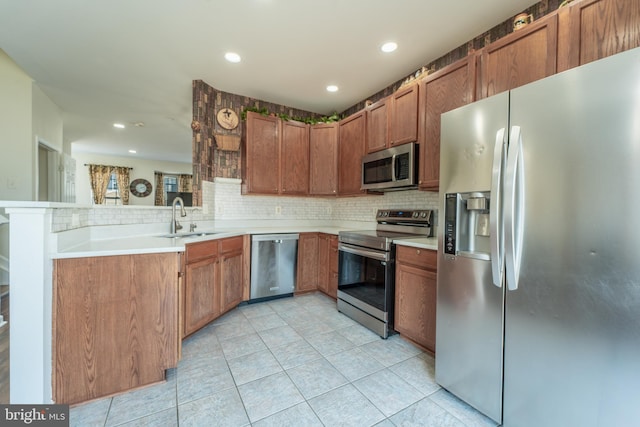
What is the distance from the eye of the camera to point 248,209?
3.50m

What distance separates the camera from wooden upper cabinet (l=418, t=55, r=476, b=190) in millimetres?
1932

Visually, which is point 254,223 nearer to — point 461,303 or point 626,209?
point 461,303

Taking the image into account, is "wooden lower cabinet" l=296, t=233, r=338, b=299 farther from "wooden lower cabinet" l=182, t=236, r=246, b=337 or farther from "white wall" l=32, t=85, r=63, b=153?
"white wall" l=32, t=85, r=63, b=153

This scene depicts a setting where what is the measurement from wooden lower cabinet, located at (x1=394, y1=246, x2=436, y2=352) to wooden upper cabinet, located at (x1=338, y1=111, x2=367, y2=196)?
121cm

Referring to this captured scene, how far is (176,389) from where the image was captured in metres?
1.61

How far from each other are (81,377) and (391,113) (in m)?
3.06

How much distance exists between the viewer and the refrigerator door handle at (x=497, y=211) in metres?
1.24

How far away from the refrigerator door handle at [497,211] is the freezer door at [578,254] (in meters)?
0.08

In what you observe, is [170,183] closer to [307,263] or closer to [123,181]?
[123,181]

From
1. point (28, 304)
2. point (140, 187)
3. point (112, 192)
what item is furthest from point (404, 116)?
point (112, 192)

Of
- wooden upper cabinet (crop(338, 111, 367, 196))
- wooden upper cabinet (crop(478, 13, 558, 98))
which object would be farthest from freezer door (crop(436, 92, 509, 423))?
wooden upper cabinet (crop(338, 111, 367, 196))

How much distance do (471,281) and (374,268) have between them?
3.41 feet

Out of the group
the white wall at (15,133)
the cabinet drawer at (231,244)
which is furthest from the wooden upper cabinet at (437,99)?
the white wall at (15,133)

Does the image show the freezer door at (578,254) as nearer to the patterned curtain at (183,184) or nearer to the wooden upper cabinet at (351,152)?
the wooden upper cabinet at (351,152)
